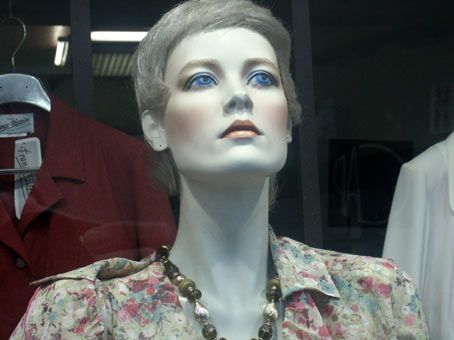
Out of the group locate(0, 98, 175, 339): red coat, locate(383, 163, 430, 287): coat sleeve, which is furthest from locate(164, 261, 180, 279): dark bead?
locate(383, 163, 430, 287): coat sleeve

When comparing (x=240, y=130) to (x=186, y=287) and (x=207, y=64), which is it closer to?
(x=207, y=64)

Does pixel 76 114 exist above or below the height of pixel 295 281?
above

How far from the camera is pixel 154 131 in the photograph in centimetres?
163

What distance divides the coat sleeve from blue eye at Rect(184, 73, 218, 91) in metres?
0.66

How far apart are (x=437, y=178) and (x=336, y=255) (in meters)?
0.46

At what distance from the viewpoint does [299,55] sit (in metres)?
2.10

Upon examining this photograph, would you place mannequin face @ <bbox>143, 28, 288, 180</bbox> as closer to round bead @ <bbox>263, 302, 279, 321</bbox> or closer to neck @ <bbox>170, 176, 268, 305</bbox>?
neck @ <bbox>170, 176, 268, 305</bbox>

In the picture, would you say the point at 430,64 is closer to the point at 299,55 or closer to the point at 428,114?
the point at 428,114

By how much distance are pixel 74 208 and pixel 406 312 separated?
2.20ft

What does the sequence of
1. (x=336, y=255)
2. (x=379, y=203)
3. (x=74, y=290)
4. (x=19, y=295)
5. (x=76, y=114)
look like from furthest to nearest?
(x=379, y=203) → (x=76, y=114) → (x=19, y=295) → (x=336, y=255) → (x=74, y=290)

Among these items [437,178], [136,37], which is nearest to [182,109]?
[136,37]

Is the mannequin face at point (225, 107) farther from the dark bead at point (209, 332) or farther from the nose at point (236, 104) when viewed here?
the dark bead at point (209, 332)

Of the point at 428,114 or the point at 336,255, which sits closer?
the point at 336,255

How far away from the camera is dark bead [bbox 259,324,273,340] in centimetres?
150
